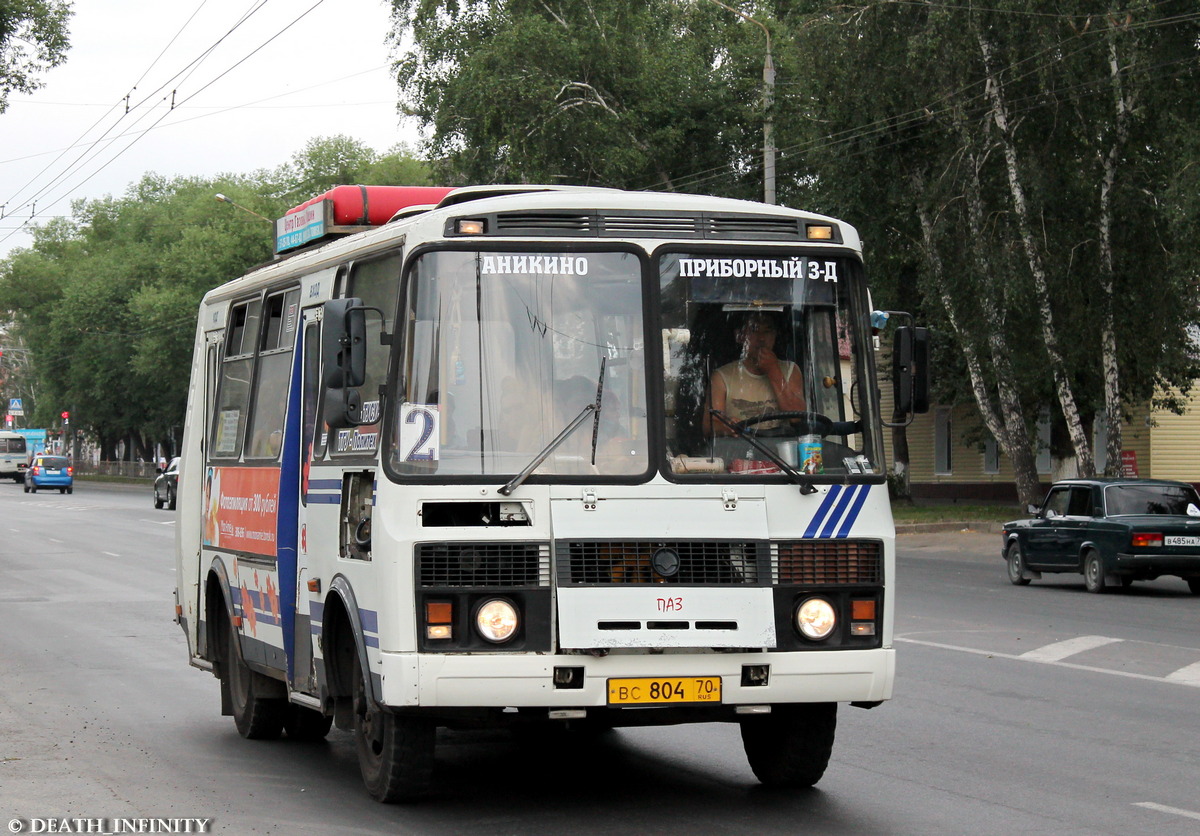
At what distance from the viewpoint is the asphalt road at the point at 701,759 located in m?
7.51

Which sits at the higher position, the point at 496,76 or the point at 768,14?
the point at 768,14

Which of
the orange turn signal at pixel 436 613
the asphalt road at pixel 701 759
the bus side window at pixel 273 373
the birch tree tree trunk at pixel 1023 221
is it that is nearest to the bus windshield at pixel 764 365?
the orange turn signal at pixel 436 613

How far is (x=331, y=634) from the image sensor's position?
815 cm

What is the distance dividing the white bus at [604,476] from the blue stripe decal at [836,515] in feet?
0.03

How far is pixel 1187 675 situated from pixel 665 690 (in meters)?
6.96

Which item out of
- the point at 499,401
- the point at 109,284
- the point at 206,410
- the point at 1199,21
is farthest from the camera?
the point at 109,284

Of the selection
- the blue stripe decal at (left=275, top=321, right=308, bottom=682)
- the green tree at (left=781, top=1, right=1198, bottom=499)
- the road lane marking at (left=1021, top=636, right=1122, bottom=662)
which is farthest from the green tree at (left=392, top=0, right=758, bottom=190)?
the blue stripe decal at (left=275, top=321, right=308, bottom=682)

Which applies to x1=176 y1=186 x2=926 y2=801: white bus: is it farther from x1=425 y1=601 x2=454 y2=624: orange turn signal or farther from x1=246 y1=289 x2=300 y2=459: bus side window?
x1=246 y1=289 x2=300 y2=459: bus side window

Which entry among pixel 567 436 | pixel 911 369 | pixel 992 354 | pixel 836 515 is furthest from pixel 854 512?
pixel 992 354

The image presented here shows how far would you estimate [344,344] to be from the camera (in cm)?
729

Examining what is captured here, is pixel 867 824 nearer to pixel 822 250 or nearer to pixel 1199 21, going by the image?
pixel 822 250

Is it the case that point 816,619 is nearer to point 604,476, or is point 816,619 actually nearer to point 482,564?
point 604,476

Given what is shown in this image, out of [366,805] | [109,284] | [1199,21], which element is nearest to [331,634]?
[366,805]

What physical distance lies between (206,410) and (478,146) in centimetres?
3550
